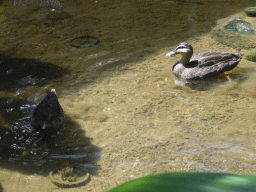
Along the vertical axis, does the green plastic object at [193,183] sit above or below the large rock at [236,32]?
above

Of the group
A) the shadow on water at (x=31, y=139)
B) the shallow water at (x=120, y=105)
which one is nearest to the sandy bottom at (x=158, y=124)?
the shallow water at (x=120, y=105)

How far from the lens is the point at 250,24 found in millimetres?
6973

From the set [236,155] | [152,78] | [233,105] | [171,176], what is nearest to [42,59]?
[152,78]

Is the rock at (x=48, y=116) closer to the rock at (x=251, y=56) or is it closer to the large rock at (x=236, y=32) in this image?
the rock at (x=251, y=56)

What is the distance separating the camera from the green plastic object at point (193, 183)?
475 millimetres

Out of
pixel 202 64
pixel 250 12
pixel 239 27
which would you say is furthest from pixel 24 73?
pixel 250 12

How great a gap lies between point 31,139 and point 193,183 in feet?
11.7

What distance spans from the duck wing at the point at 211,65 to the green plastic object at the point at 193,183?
453 cm

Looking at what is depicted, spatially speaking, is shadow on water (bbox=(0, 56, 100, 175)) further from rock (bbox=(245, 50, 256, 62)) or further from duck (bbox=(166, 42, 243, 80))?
rock (bbox=(245, 50, 256, 62))

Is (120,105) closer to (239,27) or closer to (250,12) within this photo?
(239,27)

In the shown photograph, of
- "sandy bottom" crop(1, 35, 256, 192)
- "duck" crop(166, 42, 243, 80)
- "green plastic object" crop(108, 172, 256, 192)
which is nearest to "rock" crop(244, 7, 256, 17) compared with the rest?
"sandy bottom" crop(1, 35, 256, 192)

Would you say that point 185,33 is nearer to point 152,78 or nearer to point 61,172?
point 152,78

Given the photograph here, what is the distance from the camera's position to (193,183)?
0.51 metres

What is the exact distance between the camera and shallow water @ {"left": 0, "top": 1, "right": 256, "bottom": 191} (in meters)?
3.29
